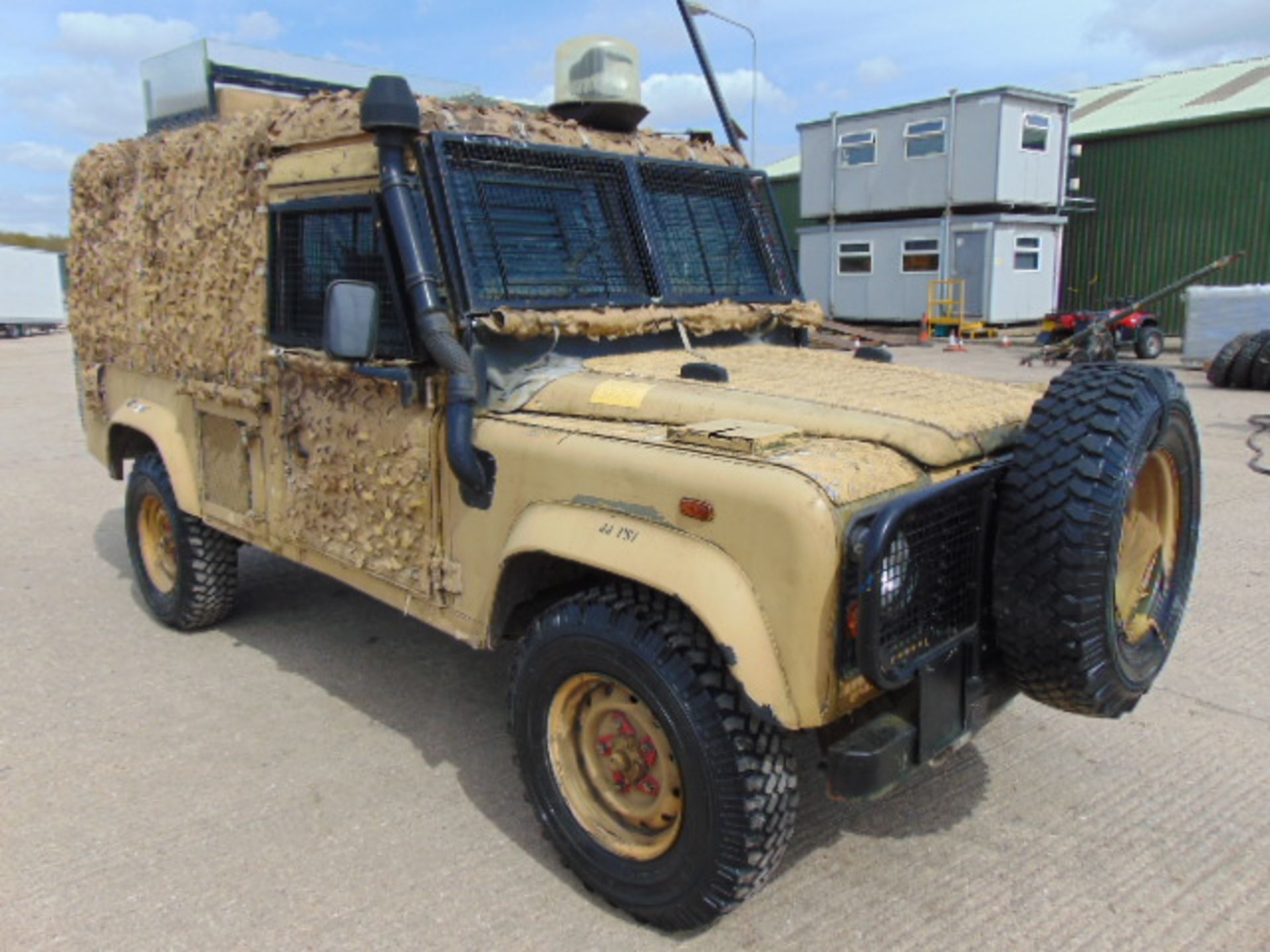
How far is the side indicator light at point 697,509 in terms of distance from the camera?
2.55m

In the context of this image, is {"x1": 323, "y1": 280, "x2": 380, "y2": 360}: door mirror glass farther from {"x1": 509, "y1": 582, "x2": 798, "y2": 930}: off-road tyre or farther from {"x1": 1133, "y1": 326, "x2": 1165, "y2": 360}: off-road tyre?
{"x1": 1133, "y1": 326, "x2": 1165, "y2": 360}: off-road tyre

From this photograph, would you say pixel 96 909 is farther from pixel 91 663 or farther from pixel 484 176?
pixel 484 176

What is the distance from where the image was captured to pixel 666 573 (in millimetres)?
2604

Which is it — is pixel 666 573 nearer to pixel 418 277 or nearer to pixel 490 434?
pixel 490 434

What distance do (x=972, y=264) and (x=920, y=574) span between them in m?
22.0

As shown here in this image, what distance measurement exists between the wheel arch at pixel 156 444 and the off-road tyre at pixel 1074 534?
3.81 meters

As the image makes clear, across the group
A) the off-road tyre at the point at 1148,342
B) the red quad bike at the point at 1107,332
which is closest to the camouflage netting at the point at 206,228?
the red quad bike at the point at 1107,332

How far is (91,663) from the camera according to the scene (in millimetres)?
4871

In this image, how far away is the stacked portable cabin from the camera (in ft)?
72.6

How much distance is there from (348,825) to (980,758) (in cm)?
236

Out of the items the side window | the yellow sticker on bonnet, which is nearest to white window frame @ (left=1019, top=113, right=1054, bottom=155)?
the side window

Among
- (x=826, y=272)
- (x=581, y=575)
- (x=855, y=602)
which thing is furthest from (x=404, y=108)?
(x=826, y=272)

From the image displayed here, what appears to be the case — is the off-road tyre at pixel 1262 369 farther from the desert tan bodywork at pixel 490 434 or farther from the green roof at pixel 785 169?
the green roof at pixel 785 169

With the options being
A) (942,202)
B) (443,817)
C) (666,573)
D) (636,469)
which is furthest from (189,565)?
(942,202)
